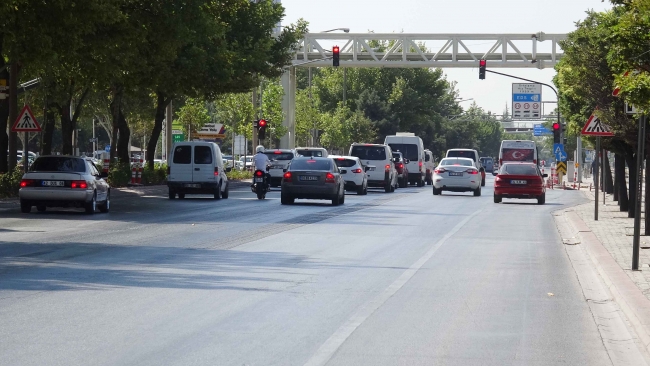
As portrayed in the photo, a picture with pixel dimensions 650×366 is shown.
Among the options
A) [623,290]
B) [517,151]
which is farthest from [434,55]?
[623,290]

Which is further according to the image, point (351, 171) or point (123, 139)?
point (123, 139)

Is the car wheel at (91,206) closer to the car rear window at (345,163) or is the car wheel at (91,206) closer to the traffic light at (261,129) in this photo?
the car rear window at (345,163)

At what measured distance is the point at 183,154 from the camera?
38812 millimetres

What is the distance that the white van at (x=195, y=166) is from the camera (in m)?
38.7

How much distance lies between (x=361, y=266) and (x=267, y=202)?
21431mm

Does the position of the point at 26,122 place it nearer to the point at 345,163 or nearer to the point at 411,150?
the point at 345,163

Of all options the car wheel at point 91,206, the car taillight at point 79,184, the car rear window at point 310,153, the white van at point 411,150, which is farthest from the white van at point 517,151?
the car taillight at point 79,184

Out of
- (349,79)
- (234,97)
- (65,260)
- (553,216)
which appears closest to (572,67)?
(553,216)

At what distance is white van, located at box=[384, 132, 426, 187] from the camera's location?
61.4 m

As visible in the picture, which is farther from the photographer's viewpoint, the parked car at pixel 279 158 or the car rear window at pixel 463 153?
the car rear window at pixel 463 153

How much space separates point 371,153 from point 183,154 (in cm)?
1459

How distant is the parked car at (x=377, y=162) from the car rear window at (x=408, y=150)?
9.48 m

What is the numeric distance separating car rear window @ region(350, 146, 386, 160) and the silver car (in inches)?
959

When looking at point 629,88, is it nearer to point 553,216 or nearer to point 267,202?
point 553,216
